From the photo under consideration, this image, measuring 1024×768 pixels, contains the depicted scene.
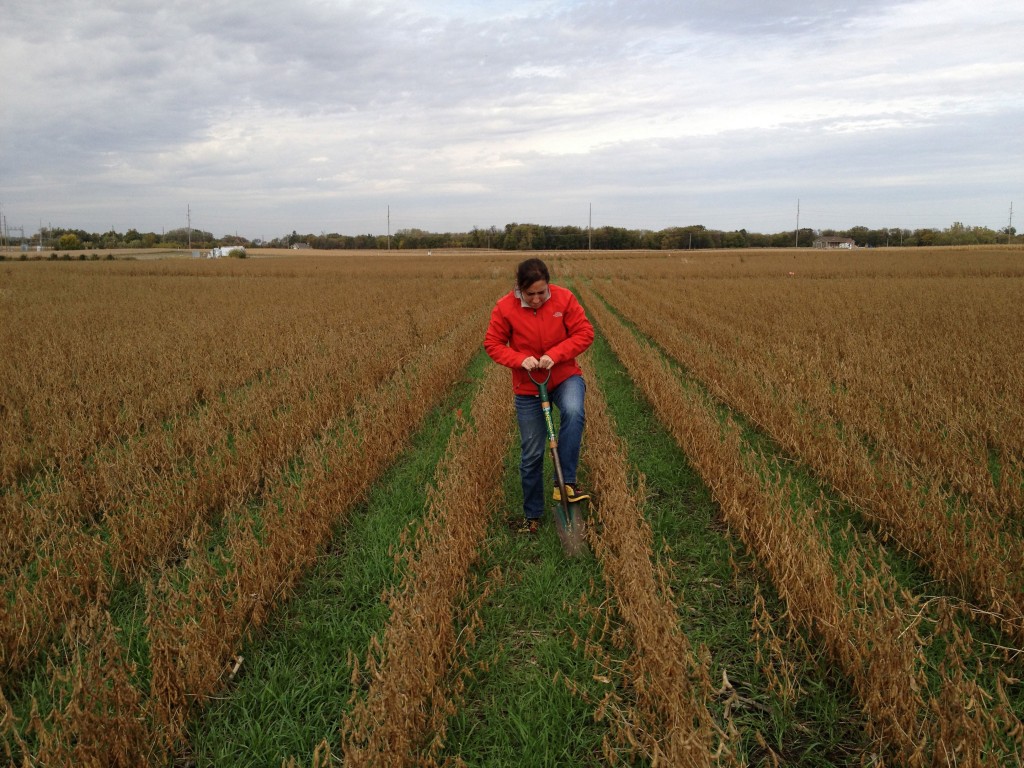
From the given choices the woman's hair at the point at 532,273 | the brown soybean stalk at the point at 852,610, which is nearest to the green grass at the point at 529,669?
the brown soybean stalk at the point at 852,610

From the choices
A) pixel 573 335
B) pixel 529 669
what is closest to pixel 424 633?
pixel 529 669

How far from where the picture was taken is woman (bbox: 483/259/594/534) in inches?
171

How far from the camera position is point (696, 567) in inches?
165

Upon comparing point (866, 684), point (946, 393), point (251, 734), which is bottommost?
point (251, 734)

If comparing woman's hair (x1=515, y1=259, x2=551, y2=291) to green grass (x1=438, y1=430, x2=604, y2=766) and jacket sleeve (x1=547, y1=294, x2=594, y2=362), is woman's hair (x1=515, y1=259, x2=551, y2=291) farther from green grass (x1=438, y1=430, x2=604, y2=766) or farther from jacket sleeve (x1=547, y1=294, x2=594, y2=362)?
green grass (x1=438, y1=430, x2=604, y2=766)

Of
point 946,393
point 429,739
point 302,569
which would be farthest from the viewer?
point 946,393

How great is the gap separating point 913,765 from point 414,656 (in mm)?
2051

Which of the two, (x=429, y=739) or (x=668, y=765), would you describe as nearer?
(x=668, y=765)

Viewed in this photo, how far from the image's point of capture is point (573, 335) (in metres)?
4.48

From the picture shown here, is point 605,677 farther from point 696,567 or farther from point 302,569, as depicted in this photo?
point 302,569

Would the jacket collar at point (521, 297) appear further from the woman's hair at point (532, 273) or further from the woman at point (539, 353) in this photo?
the woman's hair at point (532, 273)

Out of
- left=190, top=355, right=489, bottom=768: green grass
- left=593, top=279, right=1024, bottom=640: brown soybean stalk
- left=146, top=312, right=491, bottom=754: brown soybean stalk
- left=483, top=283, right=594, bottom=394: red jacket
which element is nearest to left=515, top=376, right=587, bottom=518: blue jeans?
left=483, top=283, right=594, bottom=394: red jacket

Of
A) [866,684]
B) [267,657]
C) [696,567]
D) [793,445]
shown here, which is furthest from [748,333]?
[267,657]

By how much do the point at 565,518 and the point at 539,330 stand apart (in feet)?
4.44
